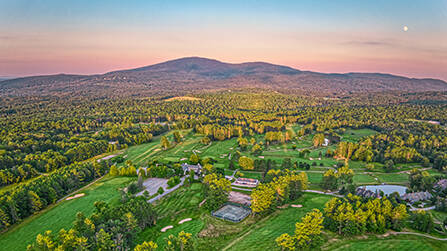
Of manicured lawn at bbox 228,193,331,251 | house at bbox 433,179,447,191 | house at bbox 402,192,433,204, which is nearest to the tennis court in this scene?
manicured lawn at bbox 228,193,331,251

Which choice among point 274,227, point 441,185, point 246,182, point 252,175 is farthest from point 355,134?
point 274,227

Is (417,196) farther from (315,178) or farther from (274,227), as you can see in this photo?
(274,227)

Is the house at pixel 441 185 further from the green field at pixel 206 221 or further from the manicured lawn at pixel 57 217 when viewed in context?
the manicured lawn at pixel 57 217

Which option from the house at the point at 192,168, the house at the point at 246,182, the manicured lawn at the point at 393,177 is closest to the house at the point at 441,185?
the manicured lawn at the point at 393,177

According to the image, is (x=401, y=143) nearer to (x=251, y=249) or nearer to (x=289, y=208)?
(x=289, y=208)

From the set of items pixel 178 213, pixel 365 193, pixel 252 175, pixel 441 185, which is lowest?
pixel 178 213

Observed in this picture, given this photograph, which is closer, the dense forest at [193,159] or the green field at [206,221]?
the green field at [206,221]

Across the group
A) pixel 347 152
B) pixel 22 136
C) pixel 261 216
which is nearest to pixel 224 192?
pixel 261 216
